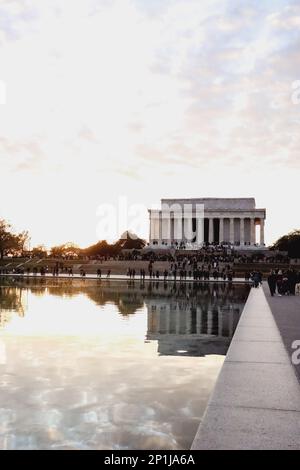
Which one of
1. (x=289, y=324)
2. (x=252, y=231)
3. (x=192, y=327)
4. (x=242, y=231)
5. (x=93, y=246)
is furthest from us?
(x=93, y=246)

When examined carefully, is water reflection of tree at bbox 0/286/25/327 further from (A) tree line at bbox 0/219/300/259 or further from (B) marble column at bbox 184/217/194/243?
(B) marble column at bbox 184/217/194/243

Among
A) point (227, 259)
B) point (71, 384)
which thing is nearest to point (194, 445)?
point (71, 384)

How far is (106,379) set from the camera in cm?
953

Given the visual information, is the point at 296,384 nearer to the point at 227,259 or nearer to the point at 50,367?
the point at 50,367

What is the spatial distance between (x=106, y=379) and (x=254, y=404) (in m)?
3.37

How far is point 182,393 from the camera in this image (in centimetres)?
861

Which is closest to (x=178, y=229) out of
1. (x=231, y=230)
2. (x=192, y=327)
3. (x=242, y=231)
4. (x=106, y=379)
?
(x=231, y=230)

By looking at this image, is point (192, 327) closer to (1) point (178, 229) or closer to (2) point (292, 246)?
(2) point (292, 246)

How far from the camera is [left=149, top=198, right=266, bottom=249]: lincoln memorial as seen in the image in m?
116

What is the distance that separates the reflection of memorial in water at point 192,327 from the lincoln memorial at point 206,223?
89198mm

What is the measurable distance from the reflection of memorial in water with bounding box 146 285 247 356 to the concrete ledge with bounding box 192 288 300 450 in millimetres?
1631

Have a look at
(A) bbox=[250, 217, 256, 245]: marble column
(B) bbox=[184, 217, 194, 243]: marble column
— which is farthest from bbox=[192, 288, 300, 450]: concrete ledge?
(B) bbox=[184, 217, 194, 243]: marble column

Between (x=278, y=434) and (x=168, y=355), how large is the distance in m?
5.90

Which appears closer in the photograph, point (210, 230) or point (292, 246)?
point (292, 246)
